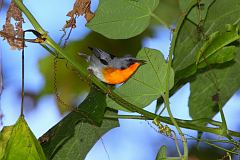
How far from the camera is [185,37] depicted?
1.02 meters

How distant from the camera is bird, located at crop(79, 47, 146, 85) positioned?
896 mm

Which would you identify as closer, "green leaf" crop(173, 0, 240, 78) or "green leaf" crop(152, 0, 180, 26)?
"green leaf" crop(173, 0, 240, 78)

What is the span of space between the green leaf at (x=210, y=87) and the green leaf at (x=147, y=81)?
0.20 meters

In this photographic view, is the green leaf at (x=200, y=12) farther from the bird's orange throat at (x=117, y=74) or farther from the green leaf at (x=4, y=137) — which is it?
the green leaf at (x=4, y=137)

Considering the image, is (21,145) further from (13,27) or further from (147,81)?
(147,81)

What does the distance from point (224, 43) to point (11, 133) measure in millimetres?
412

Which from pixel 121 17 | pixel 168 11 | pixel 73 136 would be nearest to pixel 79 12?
pixel 121 17

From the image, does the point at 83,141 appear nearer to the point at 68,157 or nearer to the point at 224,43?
the point at 68,157

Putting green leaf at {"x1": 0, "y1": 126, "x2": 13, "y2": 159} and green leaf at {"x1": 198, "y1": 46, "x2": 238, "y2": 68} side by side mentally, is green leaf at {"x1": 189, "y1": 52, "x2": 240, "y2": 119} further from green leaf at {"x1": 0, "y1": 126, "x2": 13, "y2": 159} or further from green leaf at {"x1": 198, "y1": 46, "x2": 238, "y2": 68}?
green leaf at {"x1": 0, "y1": 126, "x2": 13, "y2": 159}

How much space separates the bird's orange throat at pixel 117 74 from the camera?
892 millimetres

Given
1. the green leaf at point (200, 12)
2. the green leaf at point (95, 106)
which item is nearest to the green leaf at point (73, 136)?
the green leaf at point (95, 106)

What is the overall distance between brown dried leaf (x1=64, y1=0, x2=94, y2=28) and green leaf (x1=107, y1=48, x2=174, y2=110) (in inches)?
4.6

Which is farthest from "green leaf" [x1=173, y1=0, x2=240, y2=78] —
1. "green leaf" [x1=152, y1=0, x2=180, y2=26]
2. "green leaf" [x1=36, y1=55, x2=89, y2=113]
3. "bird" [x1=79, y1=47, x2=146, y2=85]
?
"green leaf" [x1=36, y1=55, x2=89, y2=113]

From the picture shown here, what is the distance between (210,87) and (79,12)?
0.37 meters
